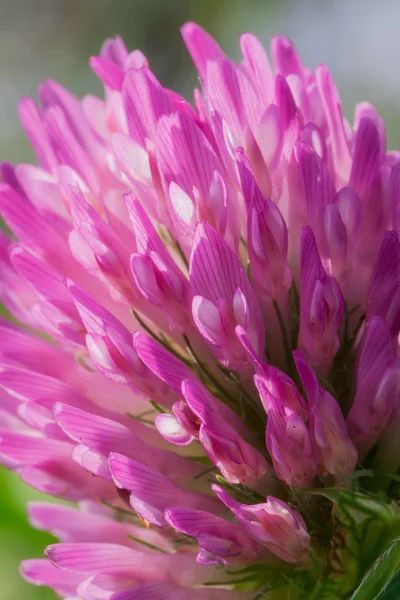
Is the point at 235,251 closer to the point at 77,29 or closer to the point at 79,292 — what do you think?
the point at 79,292

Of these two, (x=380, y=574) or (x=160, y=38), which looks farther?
(x=160, y=38)

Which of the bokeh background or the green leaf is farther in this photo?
the bokeh background

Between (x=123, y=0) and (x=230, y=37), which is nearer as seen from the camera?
(x=230, y=37)

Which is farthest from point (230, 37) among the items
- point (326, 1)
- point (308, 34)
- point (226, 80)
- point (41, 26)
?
point (226, 80)

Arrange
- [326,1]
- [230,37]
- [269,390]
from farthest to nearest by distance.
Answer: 1. [326,1]
2. [230,37]
3. [269,390]

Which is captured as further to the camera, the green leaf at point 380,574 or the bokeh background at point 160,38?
the bokeh background at point 160,38

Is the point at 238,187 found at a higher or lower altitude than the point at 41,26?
lower

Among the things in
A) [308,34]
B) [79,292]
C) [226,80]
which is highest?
[226,80]

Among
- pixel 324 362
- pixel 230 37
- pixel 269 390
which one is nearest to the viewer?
pixel 269 390
